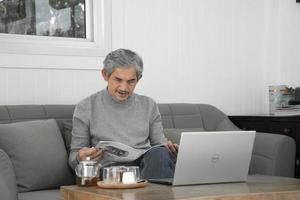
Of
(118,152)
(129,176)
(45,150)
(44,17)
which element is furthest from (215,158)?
(44,17)

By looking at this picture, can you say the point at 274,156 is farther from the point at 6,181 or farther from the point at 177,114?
the point at 6,181

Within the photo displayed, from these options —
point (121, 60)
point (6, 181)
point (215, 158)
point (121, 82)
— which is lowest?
point (6, 181)

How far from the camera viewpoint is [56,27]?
3781mm

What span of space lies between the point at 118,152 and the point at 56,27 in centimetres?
128

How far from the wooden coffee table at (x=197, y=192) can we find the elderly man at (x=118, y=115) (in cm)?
57

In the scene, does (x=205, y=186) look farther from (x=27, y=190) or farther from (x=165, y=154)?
(x=27, y=190)

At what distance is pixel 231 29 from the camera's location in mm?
4473

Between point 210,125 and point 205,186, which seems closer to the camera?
point 205,186

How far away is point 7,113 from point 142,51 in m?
1.12

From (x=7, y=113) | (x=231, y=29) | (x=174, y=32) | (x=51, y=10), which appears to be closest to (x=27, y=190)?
(x=7, y=113)

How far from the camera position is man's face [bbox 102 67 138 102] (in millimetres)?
3090

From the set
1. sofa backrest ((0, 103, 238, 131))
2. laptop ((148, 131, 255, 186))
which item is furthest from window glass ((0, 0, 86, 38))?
laptop ((148, 131, 255, 186))

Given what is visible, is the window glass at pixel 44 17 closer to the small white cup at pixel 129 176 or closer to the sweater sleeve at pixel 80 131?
the sweater sleeve at pixel 80 131

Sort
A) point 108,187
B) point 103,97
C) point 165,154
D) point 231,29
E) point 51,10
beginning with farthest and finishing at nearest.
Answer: point 231,29, point 51,10, point 103,97, point 165,154, point 108,187
